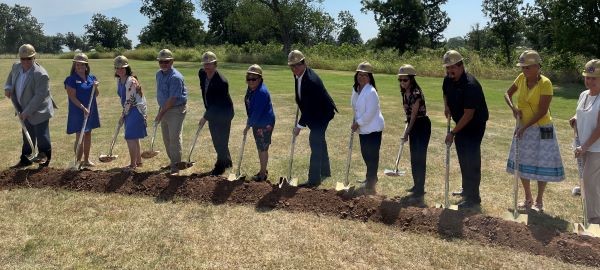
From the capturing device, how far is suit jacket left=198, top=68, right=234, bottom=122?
7423 millimetres

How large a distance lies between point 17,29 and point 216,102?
133715mm

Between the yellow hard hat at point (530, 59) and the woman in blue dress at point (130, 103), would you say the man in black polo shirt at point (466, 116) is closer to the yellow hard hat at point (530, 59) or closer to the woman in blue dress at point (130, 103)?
the yellow hard hat at point (530, 59)

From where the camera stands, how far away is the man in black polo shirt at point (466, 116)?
5777mm

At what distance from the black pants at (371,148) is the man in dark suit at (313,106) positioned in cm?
64

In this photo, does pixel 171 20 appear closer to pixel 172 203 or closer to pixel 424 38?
pixel 424 38

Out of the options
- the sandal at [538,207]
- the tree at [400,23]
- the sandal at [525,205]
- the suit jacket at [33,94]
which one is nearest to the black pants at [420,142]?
the sandal at [525,205]

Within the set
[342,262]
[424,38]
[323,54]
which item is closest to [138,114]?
[342,262]

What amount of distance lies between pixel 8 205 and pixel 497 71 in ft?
95.5

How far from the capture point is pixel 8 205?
649 cm

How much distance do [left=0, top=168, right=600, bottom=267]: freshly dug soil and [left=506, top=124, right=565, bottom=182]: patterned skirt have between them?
635 millimetres

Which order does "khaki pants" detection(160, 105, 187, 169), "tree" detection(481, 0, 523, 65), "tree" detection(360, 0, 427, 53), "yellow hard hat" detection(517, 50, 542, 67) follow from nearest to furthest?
1. "yellow hard hat" detection(517, 50, 542, 67)
2. "khaki pants" detection(160, 105, 187, 169)
3. "tree" detection(481, 0, 523, 65)
4. "tree" detection(360, 0, 427, 53)

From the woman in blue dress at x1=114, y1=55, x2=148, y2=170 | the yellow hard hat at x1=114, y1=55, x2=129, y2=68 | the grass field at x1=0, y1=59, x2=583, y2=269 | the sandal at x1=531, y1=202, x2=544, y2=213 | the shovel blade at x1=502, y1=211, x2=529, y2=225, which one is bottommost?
the grass field at x1=0, y1=59, x2=583, y2=269

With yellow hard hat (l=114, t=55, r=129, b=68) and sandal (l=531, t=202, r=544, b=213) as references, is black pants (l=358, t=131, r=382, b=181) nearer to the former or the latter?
sandal (l=531, t=202, r=544, b=213)

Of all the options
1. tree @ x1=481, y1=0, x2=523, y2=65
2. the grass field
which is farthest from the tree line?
the grass field
